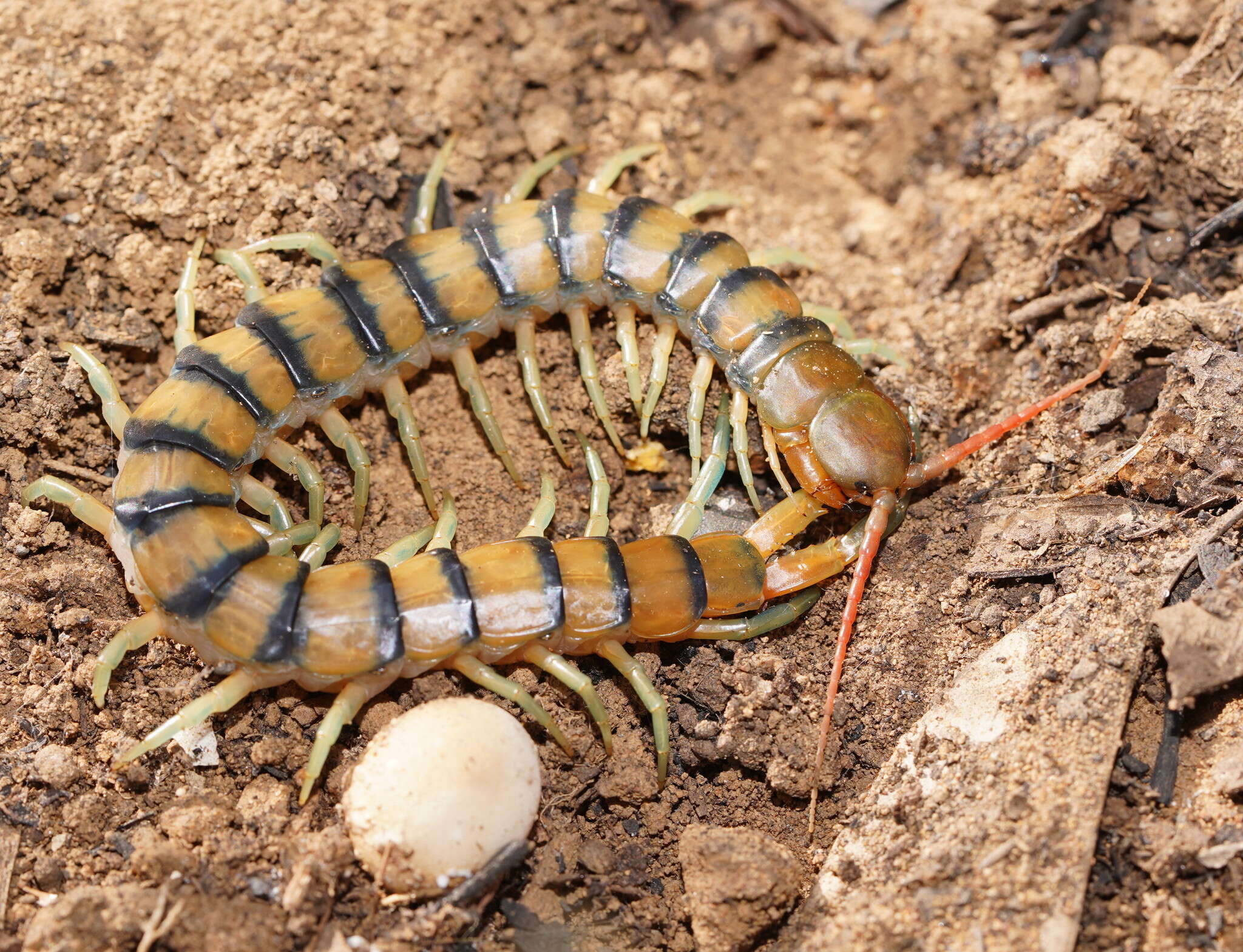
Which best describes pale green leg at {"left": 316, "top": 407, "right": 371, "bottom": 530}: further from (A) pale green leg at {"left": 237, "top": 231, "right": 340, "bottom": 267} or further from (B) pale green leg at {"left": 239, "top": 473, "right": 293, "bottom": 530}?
(A) pale green leg at {"left": 237, "top": 231, "right": 340, "bottom": 267}

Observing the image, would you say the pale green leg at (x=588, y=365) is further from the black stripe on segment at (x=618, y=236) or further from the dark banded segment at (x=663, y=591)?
the dark banded segment at (x=663, y=591)

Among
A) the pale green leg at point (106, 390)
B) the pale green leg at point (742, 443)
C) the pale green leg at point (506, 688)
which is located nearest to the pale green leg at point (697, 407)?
the pale green leg at point (742, 443)

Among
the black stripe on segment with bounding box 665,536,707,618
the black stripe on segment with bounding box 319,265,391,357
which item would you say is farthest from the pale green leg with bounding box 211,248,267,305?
the black stripe on segment with bounding box 665,536,707,618

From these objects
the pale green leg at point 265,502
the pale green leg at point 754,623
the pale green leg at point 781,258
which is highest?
the pale green leg at point 265,502

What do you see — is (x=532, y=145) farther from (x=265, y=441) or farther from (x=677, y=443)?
(x=265, y=441)

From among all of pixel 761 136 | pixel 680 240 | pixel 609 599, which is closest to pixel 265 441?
pixel 609 599

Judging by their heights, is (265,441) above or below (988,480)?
above
